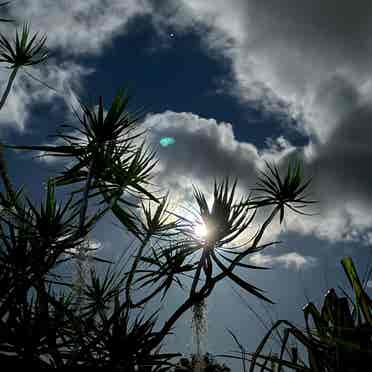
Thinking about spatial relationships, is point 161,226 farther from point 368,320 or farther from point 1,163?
Result: point 368,320

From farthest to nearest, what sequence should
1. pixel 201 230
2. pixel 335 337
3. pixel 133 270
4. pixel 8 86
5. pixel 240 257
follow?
1. pixel 8 86
2. pixel 201 230
3. pixel 133 270
4. pixel 240 257
5. pixel 335 337

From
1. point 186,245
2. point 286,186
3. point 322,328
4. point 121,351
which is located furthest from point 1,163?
point 286,186

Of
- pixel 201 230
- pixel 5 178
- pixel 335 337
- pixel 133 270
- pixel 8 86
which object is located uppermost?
pixel 8 86

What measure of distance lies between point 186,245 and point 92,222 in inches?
53.7

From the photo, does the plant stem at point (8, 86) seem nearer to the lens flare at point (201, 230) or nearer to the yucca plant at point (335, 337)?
the lens flare at point (201, 230)

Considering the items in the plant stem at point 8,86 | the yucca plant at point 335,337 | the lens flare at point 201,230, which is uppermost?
the plant stem at point 8,86

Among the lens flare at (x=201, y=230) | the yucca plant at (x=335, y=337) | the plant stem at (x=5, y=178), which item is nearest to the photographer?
the yucca plant at (x=335, y=337)

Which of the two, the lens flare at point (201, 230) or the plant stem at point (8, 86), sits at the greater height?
the plant stem at point (8, 86)

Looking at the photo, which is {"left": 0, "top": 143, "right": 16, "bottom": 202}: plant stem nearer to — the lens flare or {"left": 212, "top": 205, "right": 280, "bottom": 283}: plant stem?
{"left": 212, "top": 205, "right": 280, "bottom": 283}: plant stem

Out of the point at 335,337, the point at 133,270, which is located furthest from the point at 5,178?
the point at 335,337

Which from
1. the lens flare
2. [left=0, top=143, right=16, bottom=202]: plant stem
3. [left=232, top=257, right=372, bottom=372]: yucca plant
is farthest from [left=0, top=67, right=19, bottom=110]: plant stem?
[left=232, top=257, right=372, bottom=372]: yucca plant

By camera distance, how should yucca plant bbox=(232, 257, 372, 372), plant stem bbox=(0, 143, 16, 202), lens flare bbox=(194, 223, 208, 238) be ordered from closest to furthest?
1. yucca plant bbox=(232, 257, 372, 372)
2. plant stem bbox=(0, 143, 16, 202)
3. lens flare bbox=(194, 223, 208, 238)

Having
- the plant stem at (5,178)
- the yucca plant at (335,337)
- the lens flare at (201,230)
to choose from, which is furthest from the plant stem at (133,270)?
the yucca plant at (335,337)

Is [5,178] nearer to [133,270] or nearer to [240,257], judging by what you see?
[133,270]
